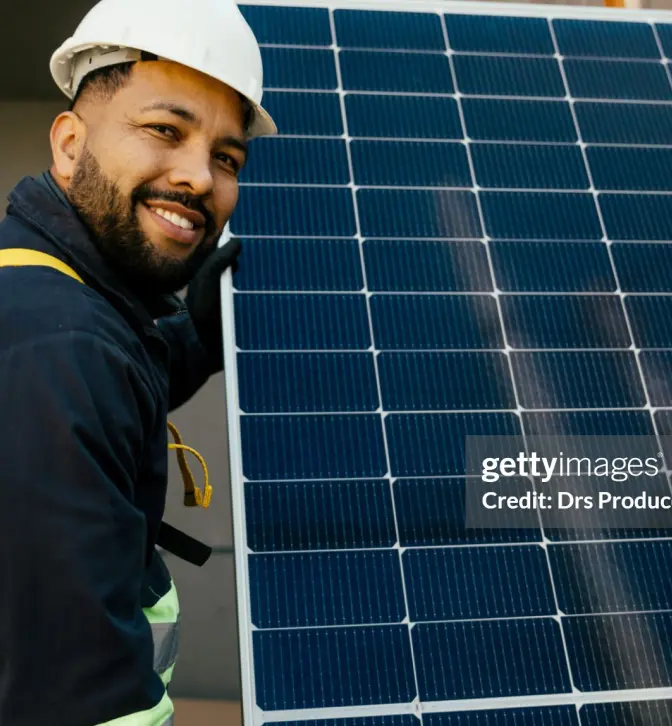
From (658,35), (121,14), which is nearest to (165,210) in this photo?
(121,14)

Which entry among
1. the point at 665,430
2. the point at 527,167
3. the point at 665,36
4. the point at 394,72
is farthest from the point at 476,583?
the point at 665,36

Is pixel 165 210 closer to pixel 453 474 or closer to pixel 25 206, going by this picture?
pixel 25 206

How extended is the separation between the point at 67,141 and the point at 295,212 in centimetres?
173

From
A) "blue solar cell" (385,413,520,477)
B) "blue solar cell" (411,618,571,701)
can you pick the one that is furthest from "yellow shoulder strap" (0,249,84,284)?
"blue solar cell" (411,618,571,701)

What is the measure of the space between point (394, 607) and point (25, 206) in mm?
2089

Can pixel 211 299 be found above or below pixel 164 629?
above

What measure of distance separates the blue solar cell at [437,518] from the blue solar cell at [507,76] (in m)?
2.25

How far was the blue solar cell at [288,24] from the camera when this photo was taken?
4.57 metres

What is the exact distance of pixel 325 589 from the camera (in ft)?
11.1

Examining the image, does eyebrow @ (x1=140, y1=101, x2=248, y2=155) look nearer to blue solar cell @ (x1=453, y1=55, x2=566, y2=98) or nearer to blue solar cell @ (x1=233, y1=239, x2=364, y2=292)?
blue solar cell @ (x1=233, y1=239, x2=364, y2=292)

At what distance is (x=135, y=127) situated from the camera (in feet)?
7.85

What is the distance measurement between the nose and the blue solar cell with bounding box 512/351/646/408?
195cm

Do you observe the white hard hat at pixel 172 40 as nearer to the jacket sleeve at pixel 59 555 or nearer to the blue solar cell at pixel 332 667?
the jacket sleeve at pixel 59 555

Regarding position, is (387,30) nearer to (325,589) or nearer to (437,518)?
(437,518)
